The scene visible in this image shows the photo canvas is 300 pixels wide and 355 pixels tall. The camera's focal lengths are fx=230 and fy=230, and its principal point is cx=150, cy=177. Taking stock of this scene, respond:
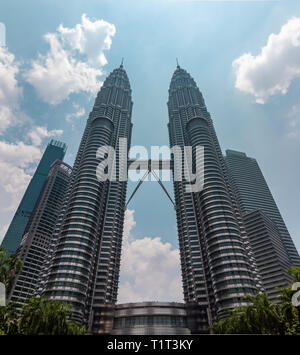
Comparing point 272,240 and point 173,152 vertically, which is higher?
point 173,152

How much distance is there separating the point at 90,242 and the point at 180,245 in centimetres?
5559

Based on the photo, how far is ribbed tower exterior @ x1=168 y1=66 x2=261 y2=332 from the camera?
276ft

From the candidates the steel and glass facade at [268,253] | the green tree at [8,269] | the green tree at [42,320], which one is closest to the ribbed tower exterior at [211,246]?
the steel and glass facade at [268,253]

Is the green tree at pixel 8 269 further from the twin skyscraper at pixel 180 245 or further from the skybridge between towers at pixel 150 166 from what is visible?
the skybridge between towers at pixel 150 166

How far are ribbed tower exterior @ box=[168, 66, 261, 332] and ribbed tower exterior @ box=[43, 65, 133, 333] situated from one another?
123 feet

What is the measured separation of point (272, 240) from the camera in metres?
162

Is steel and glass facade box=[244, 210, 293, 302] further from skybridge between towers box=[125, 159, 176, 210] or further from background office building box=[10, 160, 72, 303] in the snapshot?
background office building box=[10, 160, 72, 303]

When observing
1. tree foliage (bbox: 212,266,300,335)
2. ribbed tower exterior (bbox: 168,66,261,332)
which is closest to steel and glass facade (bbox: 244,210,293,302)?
ribbed tower exterior (bbox: 168,66,261,332)

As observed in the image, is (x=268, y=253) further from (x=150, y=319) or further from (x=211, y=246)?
(x=150, y=319)

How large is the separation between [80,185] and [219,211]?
66.9 metres

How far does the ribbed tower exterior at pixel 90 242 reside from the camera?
3314 inches

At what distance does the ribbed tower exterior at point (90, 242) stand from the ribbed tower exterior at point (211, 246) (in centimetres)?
3756

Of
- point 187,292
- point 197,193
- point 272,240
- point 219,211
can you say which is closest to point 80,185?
point 197,193
